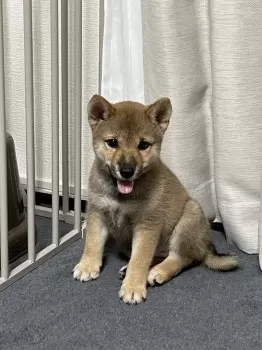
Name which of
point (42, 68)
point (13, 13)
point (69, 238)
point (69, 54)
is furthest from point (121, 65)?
point (69, 238)

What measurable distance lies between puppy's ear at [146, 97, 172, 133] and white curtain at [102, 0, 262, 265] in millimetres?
228

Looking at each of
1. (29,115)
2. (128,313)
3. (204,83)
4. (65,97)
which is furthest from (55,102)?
(128,313)

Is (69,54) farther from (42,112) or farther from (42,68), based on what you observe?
(42,112)

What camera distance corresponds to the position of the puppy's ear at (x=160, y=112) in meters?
1.39

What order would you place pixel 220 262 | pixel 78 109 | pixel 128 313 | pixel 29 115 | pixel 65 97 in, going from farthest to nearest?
1. pixel 65 97
2. pixel 78 109
3. pixel 220 262
4. pixel 29 115
5. pixel 128 313

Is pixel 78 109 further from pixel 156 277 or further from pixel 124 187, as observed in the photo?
pixel 156 277

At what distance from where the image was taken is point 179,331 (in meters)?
1.26

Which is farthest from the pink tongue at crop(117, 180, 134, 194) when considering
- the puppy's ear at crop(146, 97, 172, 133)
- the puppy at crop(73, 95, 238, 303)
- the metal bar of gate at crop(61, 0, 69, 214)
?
the metal bar of gate at crop(61, 0, 69, 214)

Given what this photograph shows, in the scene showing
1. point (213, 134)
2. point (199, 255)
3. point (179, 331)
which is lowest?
point (179, 331)

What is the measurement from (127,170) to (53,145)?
0.33 m

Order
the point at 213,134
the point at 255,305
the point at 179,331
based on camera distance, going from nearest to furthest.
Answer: the point at 179,331
the point at 255,305
the point at 213,134

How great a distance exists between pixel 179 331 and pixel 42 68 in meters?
1.03

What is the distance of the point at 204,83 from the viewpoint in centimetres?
167

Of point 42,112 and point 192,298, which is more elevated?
point 42,112
